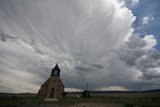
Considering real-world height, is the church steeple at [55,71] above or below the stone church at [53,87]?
above

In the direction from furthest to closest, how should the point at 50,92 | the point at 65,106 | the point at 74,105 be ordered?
1. the point at 50,92
2. the point at 74,105
3. the point at 65,106

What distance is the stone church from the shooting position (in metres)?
68.9

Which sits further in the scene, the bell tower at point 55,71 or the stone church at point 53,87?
the bell tower at point 55,71

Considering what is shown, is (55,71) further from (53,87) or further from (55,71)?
(53,87)

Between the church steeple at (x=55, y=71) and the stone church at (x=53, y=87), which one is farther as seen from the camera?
the church steeple at (x=55, y=71)

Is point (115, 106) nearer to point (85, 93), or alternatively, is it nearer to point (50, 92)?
point (85, 93)

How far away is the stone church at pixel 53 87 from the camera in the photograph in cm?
6888

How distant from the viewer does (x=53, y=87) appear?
228ft

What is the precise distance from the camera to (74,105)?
47219 millimetres

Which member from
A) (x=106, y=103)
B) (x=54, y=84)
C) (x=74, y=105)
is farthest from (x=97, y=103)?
(x=54, y=84)

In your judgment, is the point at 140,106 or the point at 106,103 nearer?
the point at 140,106

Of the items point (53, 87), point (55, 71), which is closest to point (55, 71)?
point (55, 71)

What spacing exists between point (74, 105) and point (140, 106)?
14.6 metres

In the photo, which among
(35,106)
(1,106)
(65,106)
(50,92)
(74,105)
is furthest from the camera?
(50,92)
